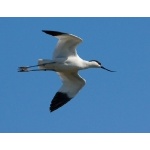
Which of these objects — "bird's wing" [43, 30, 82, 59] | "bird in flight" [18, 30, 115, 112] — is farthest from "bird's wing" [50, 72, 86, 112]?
"bird's wing" [43, 30, 82, 59]

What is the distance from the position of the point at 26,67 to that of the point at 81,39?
140cm

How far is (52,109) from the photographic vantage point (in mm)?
16500

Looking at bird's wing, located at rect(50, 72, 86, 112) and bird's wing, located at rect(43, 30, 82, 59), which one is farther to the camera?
bird's wing, located at rect(50, 72, 86, 112)

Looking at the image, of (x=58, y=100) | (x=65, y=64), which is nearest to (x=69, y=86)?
(x=58, y=100)

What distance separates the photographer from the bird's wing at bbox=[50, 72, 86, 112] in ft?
55.2

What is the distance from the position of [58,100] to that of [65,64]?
0.85 m

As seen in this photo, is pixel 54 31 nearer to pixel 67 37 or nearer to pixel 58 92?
pixel 67 37

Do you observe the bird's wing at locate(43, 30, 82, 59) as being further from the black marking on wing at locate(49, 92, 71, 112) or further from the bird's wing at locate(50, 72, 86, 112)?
the black marking on wing at locate(49, 92, 71, 112)

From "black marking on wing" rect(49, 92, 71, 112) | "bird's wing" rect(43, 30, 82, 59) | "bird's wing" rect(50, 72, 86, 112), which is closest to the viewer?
"bird's wing" rect(43, 30, 82, 59)

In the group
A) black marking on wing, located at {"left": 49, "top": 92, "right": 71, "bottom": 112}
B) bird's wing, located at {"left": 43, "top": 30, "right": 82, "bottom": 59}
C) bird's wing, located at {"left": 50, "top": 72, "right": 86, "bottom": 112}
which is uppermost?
bird's wing, located at {"left": 43, "top": 30, "right": 82, "bottom": 59}

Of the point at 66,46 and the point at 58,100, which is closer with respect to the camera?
the point at 66,46

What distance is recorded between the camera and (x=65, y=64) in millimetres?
16281

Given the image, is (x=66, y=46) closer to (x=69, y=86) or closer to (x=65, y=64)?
(x=65, y=64)

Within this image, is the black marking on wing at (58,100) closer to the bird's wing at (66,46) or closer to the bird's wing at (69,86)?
the bird's wing at (69,86)
